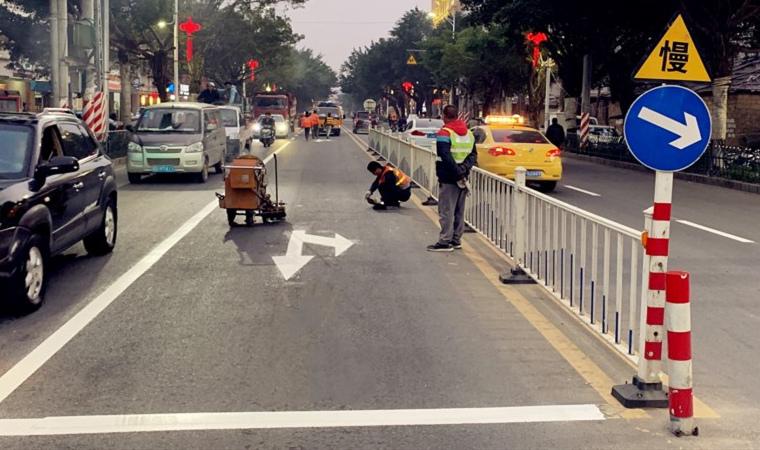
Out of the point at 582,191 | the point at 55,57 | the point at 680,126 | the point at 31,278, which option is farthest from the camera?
the point at 55,57

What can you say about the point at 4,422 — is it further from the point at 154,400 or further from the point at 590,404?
the point at 590,404

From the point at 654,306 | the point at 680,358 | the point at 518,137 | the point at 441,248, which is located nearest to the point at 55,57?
the point at 518,137

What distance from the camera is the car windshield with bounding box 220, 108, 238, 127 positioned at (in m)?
31.6

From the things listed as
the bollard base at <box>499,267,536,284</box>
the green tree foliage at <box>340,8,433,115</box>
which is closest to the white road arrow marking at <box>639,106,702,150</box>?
the bollard base at <box>499,267,536,284</box>

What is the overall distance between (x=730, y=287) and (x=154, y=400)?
242 inches

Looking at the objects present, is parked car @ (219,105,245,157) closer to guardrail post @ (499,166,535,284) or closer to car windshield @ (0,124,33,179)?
car windshield @ (0,124,33,179)

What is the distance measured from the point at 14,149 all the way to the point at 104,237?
2351 mm

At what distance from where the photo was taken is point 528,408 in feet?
18.0

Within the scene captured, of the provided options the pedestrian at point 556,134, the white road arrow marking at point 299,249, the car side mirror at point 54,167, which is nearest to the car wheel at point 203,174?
the white road arrow marking at point 299,249

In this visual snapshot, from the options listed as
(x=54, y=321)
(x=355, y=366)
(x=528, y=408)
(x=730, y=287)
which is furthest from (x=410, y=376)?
(x=730, y=287)

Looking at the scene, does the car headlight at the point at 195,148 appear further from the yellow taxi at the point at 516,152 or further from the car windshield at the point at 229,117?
the car windshield at the point at 229,117

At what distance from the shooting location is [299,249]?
38.4ft

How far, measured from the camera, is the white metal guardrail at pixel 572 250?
642 centimetres

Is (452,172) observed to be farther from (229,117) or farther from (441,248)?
(229,117)
